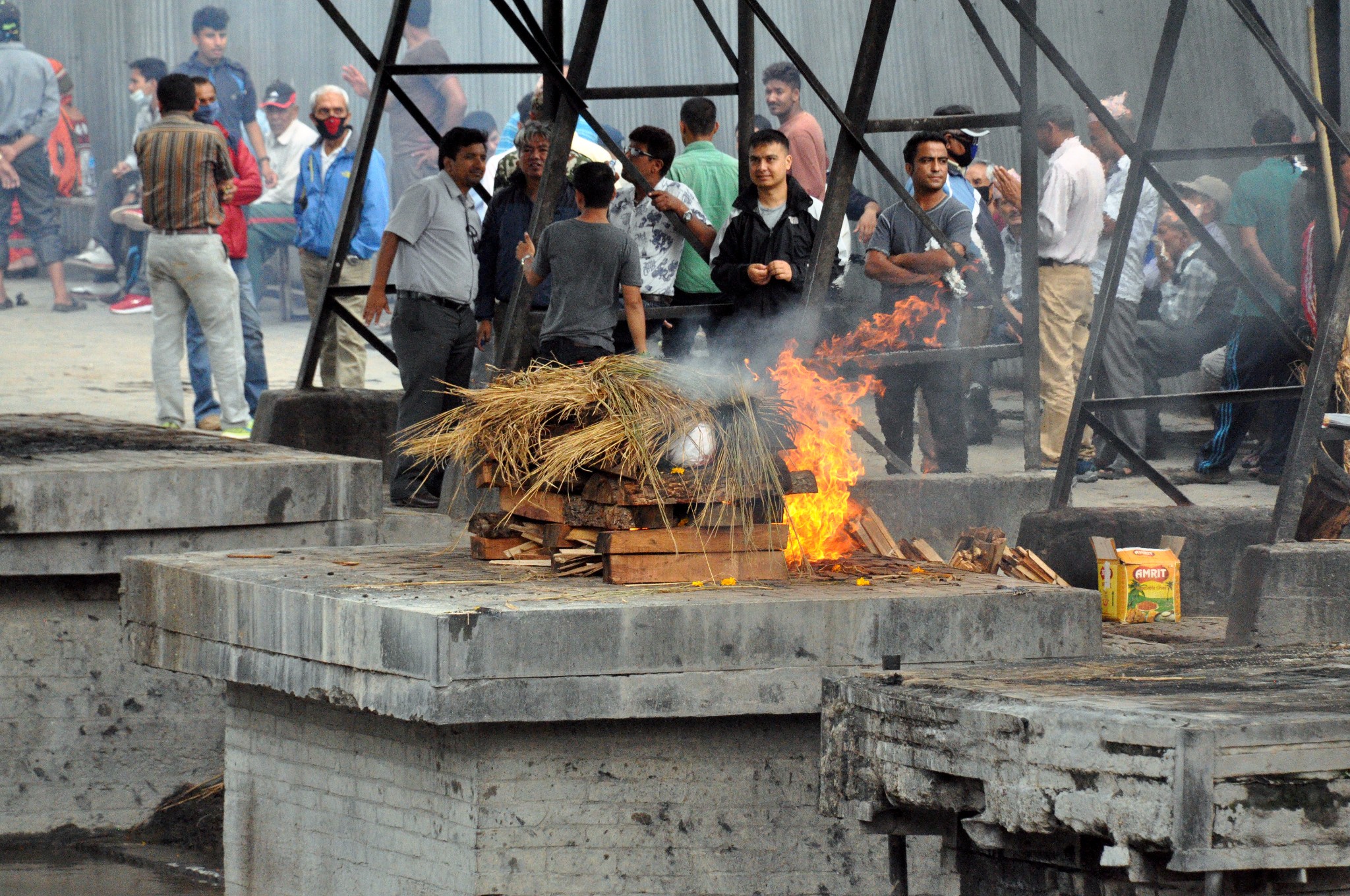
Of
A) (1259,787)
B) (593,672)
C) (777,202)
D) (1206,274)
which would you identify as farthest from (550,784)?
(1206,274)

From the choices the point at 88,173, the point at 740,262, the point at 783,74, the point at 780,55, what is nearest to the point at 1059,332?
the point at 783,74

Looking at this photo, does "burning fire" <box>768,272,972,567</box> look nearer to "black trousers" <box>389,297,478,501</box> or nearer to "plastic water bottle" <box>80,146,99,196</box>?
"black trousers" <box>389,297,478,501</box>

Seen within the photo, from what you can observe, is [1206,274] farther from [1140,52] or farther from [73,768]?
[73,768]

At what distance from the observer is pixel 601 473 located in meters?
5.77

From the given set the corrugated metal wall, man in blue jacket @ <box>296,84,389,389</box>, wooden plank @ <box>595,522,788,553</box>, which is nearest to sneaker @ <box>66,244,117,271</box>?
the corrugated metal wall

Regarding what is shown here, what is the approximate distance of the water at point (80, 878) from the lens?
22.2ft

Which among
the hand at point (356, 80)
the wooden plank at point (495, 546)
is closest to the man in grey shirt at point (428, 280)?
the wooden plank at point (495, 546)

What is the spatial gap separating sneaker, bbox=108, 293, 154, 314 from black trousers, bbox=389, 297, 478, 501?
10843 mm

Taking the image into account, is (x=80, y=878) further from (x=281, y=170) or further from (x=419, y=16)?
(x=419, y=16)

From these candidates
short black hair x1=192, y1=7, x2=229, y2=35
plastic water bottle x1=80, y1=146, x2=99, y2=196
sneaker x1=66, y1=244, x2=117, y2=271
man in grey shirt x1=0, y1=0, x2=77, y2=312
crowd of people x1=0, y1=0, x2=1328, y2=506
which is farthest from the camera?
plastic water bottle x1=80, y1=146, x2=99, y2=196

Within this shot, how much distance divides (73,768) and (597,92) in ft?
15.4

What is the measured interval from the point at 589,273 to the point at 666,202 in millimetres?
1239

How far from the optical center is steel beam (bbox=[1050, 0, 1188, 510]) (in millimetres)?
8008

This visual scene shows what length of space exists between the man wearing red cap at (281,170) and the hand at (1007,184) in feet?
27.1
